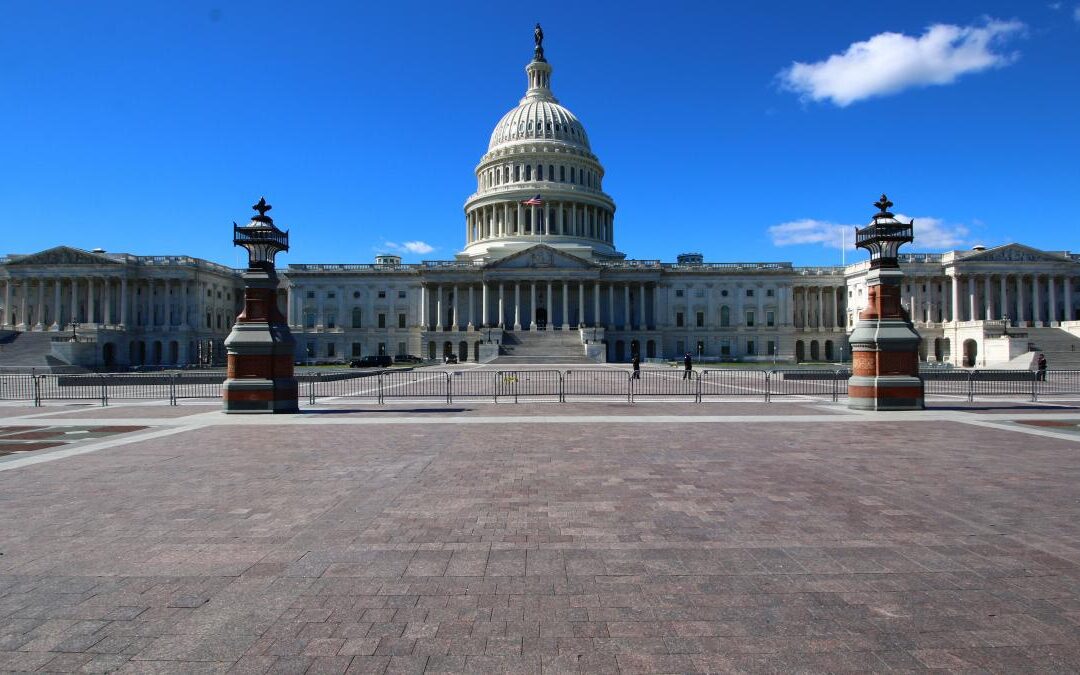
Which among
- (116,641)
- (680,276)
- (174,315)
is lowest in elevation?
(116,641)

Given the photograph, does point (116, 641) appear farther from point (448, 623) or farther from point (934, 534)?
point (934, 534)

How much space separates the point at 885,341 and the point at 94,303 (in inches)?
4291

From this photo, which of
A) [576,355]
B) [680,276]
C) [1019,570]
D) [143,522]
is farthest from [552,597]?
[680,276]

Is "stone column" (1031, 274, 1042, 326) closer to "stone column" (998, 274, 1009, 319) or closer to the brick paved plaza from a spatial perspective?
"stone column" (998, 274, 1009, 319)

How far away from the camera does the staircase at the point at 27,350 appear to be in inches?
3022

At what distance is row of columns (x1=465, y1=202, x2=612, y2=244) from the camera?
11131 cm

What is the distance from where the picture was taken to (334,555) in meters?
7.69

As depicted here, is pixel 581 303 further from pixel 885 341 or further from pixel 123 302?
pixel 885 341

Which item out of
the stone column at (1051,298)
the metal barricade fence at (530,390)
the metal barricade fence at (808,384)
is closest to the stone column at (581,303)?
the metal barricade fence at (808,384)

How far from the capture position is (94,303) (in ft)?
318

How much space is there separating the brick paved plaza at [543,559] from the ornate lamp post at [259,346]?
30.0 feet

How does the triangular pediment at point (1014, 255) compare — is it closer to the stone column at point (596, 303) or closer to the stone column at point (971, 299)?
the stone column at point (971, 299)

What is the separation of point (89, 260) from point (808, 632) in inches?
4530

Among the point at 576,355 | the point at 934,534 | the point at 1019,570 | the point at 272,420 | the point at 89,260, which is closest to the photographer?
the point at 1019,570
